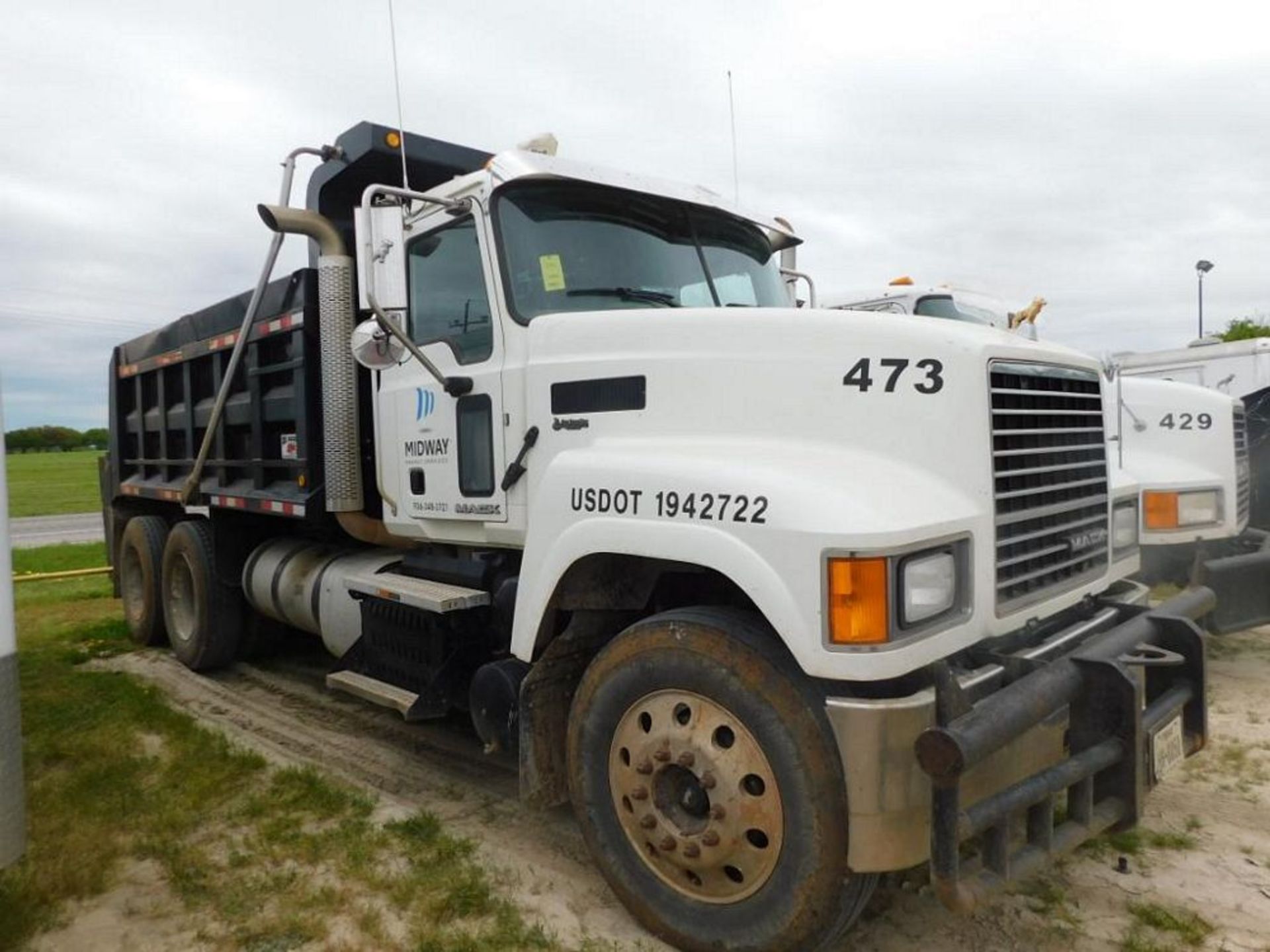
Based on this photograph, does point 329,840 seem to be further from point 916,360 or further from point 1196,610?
point 1196,610

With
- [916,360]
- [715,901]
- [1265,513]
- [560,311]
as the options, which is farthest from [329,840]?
[1265,513]

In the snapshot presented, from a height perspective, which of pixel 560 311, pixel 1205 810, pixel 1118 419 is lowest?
pixel 1205 810

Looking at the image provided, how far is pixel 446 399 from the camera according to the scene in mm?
4035

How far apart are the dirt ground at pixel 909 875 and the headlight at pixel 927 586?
1.22 metres

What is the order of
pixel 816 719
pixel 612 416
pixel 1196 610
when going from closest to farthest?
pixel 816 719 → pixel 612 416 → pixel 1196 610

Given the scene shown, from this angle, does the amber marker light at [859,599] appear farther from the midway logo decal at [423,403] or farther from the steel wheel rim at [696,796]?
the midway logo decal at [423,403]

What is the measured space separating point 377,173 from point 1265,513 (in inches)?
289

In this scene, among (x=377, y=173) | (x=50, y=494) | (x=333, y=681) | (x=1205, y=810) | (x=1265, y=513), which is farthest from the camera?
(x=50, y=494)

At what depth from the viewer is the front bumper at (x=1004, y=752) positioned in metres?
2.38

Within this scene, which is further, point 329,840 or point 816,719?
point 329,840

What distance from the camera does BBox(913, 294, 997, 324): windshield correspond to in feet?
23.1

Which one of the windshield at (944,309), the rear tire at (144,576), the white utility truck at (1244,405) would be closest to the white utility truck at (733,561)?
the white utility truck at (1244,405)

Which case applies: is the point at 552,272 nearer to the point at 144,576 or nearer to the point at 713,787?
the point at 713,787

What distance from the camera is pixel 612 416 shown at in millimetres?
3227
